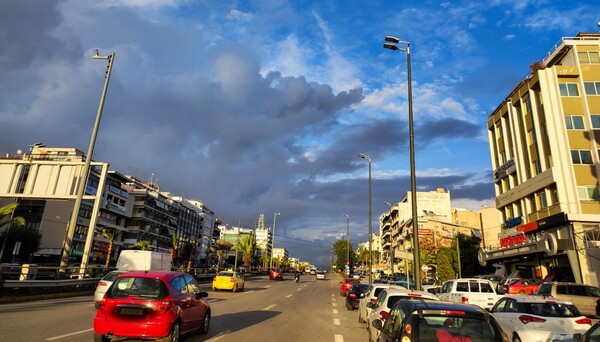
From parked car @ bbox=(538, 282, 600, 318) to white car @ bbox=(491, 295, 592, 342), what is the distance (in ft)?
24.5

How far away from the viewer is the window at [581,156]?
102 feet

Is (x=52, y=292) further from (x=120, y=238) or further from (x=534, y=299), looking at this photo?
(x=120, y=238)

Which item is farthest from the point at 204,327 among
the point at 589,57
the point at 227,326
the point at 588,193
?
the point at 589,57

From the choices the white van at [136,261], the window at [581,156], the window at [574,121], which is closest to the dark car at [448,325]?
the white van at [136,261]

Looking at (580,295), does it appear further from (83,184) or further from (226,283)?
(83,184)

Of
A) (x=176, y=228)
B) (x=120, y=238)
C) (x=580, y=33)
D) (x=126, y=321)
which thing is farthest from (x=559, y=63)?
(x=176, y=228)

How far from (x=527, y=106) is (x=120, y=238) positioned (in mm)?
78677

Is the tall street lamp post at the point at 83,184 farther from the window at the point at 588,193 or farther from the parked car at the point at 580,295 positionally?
the window at the point at 588,193

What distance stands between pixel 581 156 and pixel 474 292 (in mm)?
20852

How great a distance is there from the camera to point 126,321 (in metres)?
7.83

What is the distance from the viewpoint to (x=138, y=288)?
27.4 ft

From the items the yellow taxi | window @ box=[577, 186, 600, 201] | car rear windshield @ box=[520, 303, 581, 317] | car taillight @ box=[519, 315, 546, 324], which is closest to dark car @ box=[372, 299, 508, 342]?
car taillight @ box=[519, 315, 546, 324]

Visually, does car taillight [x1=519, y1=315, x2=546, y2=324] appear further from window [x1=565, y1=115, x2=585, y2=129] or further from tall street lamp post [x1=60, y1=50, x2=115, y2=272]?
window [x1=565, y1=115, x2=585, y2=129]

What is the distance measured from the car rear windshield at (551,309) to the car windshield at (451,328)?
565 centimetres
